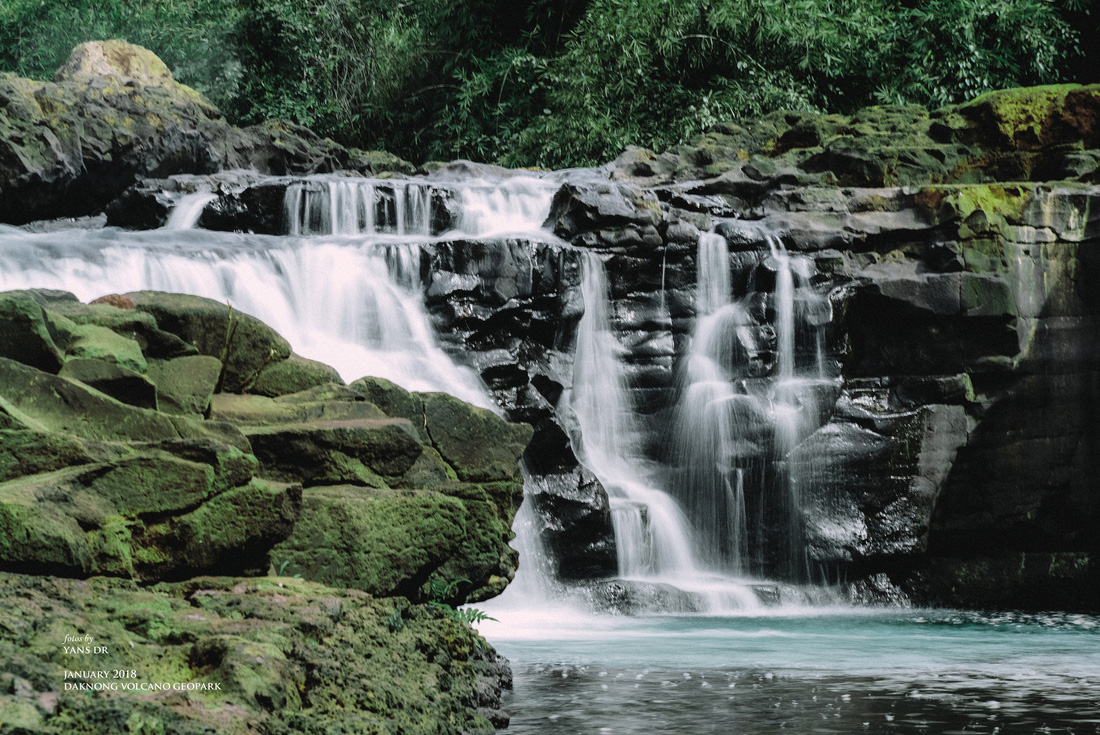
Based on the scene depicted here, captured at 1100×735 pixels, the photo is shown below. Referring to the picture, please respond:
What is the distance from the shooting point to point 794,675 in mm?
6758

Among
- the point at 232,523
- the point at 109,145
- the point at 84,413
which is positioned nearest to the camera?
the point at 232,523

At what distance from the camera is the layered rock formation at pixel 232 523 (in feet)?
12.5

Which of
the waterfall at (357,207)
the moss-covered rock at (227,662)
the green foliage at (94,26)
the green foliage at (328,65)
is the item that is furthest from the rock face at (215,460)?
the green foliage at (94,26)

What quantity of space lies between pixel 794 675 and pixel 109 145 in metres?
13.4

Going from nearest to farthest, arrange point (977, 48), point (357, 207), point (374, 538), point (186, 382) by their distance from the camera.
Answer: point (374, 538)
point (186, 382)
point (357, 207)
point (977, 48)

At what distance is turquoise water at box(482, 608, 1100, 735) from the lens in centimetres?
532

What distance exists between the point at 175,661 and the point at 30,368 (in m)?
1.91

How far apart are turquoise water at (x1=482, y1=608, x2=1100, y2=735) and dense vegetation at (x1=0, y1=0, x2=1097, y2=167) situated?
14512 mm

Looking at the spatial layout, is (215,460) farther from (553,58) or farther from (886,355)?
(553,58)

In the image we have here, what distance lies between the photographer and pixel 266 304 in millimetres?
11289

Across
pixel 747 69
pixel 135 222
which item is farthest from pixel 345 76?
pixel 135 222

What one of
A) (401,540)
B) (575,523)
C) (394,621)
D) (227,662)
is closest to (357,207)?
(575,523)

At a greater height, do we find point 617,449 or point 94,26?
point 94,26

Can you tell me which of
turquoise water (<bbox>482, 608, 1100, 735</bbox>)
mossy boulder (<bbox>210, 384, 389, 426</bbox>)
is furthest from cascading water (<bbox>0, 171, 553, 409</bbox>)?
mossy boulder (<bbox>210, 384, 389, 426</bbox>)
